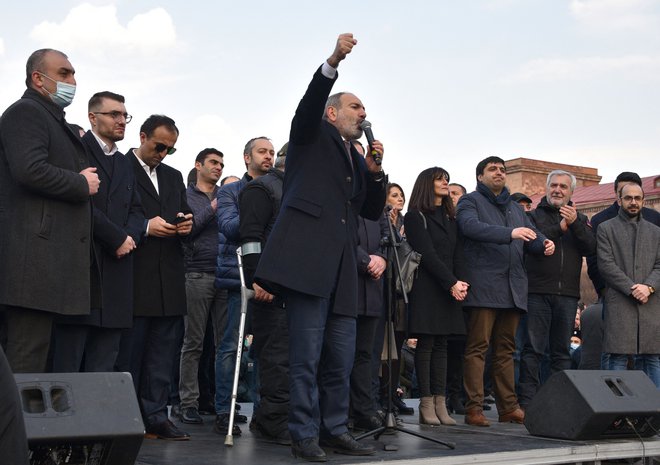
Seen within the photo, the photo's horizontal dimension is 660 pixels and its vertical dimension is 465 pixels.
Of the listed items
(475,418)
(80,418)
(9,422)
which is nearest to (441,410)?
(475,418)

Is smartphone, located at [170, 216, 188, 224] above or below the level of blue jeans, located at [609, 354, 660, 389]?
above

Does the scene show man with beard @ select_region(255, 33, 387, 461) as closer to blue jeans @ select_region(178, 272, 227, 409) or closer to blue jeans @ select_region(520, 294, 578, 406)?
blue jeans @ select_region(178, 272, 227, 409)

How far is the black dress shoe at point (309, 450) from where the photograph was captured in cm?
460

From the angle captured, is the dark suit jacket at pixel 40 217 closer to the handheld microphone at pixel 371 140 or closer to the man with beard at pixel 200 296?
the handheld microphone at pixel 371 140

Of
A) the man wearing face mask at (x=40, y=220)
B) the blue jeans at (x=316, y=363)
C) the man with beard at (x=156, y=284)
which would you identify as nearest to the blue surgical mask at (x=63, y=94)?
the man wearing face mask at (x=40, y=220)

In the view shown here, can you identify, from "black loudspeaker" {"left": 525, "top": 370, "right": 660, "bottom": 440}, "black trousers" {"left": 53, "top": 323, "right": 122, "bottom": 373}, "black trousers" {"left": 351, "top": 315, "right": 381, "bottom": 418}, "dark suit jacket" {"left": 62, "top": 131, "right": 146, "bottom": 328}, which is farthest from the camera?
"black trousers" {"left": 351, "top": 315, "right": 381, "bottom": 418}

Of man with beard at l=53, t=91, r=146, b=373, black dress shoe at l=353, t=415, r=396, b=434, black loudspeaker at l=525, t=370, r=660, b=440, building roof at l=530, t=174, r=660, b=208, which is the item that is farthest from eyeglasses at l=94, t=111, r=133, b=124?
building roof at l=530, t=174, r=660, b=208

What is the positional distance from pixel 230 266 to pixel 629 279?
316 cm

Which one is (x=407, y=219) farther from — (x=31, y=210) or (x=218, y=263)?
(x=31, y=210)

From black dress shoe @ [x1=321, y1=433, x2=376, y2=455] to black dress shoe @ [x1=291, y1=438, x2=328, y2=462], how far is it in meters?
0.23

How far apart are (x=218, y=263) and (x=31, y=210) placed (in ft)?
7.90

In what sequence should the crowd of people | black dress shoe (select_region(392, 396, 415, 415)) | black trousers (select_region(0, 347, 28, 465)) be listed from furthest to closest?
black dress shoe (select_region(392, 396, 415, 415)) → the crowd of people → black trousers (select_region(0, 347, 28, 465))

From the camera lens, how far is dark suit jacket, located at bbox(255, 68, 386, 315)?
4.73 metres

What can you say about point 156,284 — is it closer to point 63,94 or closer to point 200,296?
point 63,94
